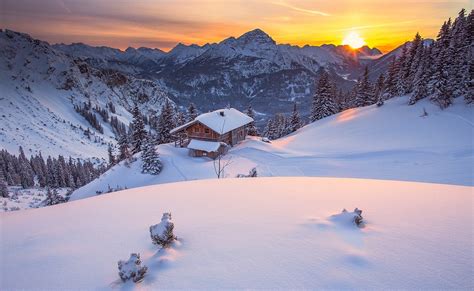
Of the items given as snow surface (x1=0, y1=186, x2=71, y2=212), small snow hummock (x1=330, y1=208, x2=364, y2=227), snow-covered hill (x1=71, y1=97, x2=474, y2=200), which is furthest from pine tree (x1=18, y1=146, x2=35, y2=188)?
small snow hummock (x1=330, y1=208, x2=364, y2=227)

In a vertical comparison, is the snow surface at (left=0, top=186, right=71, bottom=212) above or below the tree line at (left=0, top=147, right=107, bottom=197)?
below

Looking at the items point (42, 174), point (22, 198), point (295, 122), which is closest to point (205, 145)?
point (295, 122)

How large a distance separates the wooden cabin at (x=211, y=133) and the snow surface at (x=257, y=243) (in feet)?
95.0

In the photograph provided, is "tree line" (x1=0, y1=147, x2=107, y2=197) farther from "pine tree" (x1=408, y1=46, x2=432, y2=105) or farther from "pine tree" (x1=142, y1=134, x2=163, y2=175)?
"pine tree" (x1=408, y1=46, x2=432, y2=105)

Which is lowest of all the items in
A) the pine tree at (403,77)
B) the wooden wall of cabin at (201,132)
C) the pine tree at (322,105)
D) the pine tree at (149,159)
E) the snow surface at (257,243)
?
the pine tree at (149,159)

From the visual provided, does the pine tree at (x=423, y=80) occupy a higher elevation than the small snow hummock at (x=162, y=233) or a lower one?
higher

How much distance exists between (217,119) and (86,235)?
1420 inches

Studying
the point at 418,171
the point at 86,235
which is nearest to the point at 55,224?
the point at 86,235

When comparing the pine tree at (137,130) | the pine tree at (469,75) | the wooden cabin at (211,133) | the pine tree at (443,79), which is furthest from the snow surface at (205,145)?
the pine tree at (469,75)

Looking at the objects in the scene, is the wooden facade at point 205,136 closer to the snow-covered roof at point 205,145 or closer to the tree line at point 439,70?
the snow-covered roof at point 205,145

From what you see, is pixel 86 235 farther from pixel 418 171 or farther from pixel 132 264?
pixel 418 171

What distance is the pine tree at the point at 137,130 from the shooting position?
41.2 meters

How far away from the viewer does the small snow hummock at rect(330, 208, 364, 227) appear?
5.23 m

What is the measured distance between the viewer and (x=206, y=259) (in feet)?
13.7
